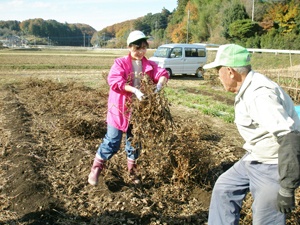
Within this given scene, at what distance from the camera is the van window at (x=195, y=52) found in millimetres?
16219

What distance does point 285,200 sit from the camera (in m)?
1.79

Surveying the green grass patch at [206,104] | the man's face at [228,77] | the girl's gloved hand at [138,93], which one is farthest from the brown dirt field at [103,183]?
the green grass patch at [206,104]

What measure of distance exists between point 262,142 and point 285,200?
14.1 inches

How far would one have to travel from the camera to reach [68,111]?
23.5 ft

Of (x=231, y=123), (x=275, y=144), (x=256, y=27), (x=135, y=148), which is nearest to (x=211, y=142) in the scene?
(x=231, y=123)

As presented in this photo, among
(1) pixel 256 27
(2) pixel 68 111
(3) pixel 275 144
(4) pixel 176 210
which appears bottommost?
(4) pixel 176 210

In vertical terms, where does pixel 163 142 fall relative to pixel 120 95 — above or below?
below

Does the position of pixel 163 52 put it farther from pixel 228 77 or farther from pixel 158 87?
pixel 228 77

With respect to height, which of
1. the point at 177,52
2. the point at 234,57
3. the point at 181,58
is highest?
the point at 177,52

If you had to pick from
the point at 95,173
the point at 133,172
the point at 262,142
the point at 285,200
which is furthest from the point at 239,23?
the point at 285,200

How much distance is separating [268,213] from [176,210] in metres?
1.27

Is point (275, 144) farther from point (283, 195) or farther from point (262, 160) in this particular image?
point (283, 195)

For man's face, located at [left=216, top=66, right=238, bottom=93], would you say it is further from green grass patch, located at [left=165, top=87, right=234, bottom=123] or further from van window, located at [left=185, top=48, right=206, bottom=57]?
van window, located at [left=185, top=48, right=206, bottom=57]

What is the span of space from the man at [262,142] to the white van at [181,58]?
1342cm
